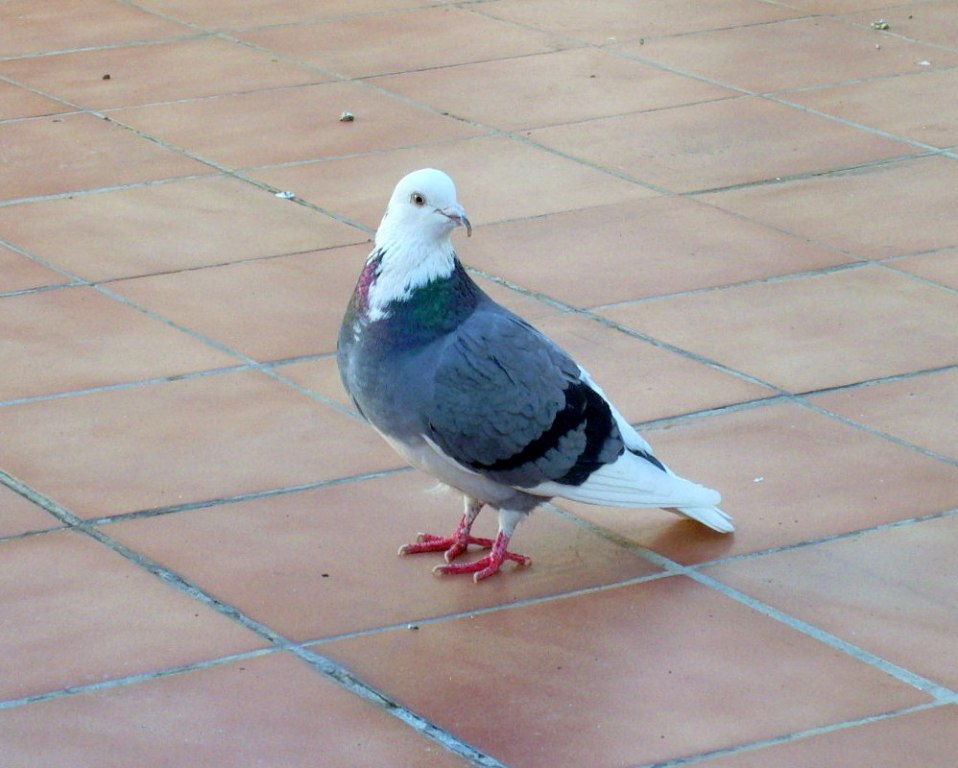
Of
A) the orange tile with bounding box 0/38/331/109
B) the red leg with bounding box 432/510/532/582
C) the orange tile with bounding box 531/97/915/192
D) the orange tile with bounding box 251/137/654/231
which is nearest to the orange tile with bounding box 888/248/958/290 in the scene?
the orange tile with bounding box 531/97/915/192

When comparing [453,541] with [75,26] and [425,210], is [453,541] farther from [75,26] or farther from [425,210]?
[75,26]

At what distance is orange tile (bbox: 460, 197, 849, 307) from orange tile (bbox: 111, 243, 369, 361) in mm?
475

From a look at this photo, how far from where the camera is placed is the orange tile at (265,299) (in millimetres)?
5035

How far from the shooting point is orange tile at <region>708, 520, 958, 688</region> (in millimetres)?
3566

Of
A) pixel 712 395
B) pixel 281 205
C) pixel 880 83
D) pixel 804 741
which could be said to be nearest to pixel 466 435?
pixel 804 741

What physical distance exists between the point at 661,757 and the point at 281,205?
132 inches

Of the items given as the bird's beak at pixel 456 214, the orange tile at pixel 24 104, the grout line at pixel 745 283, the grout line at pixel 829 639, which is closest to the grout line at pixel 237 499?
the grout line at pixel 829 639

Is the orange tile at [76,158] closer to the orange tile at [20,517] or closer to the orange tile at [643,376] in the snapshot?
the orange tile at [643,376]

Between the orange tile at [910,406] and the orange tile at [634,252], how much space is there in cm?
86

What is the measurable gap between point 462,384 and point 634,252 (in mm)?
2232

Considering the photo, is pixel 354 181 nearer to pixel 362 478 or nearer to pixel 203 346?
pixel 203 346

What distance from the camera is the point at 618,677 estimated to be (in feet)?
11.3

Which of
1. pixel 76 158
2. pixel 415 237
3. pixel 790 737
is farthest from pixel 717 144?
pixel 790 737

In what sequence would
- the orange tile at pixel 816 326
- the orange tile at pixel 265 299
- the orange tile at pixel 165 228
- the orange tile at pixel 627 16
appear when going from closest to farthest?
1. the orange tile at pixel 816 326
2. the orange tile at pixel 265 299
3. the orange tile at pixel 165 228
4. the orange tile at pixel 627 16
